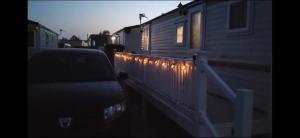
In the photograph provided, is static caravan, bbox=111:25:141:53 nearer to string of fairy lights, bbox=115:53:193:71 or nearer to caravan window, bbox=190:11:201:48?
caravan window, bbox=190:11:201:48

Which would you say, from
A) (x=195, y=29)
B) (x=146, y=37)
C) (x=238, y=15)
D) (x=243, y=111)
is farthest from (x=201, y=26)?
(x=146, y=37)

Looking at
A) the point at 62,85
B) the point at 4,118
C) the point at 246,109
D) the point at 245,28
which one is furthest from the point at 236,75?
the point at 4,118

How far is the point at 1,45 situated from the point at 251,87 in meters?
4.61

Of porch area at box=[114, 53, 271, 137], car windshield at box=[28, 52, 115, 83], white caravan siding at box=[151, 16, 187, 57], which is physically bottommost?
porch area at box=[114, 53, 271, 137]

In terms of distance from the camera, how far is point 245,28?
6004 mm

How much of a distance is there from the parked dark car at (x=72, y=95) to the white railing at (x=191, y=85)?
1054 mm

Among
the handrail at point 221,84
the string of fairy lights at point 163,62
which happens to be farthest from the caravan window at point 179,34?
the handrail at point 221,84

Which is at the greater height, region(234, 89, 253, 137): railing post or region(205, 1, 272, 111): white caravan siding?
region(205, 1, 272, 111): white caravan siding

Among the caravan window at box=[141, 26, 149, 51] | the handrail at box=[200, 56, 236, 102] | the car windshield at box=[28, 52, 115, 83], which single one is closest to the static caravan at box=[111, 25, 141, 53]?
the caravan window at box=[141, 26, 149, 51]

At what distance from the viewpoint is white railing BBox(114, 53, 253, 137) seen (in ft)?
10.8

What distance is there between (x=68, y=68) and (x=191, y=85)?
229 centimetres

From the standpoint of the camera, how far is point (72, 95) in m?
4.35
